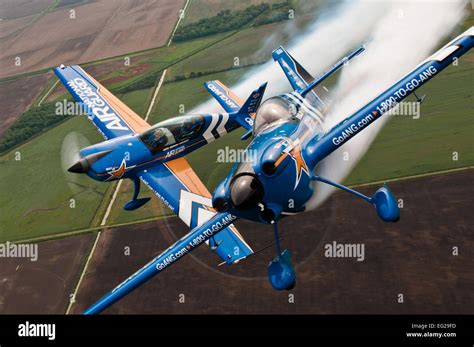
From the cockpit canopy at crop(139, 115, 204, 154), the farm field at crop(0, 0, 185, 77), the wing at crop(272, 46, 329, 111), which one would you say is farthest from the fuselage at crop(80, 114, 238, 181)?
the farm field at crop(0, 0, 185, 77)

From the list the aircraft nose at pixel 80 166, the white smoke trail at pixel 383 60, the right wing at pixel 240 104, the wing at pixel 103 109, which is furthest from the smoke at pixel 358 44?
the aircraft nose at pixel 80 166

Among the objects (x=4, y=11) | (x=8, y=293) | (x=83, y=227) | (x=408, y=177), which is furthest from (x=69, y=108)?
(x=4, y=11)

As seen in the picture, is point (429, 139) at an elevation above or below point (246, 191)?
above

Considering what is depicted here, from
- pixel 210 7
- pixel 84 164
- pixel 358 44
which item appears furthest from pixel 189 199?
pixel 210 7

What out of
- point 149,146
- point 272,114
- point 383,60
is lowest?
point 272,114

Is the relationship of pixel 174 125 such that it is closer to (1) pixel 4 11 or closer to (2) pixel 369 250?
(2) pixel 369 250

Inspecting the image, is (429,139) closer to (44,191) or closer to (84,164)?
(84,164)

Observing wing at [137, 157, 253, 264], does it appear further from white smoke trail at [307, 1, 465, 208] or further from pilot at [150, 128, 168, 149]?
white smoke trail at [307, 1, 465, 208]
